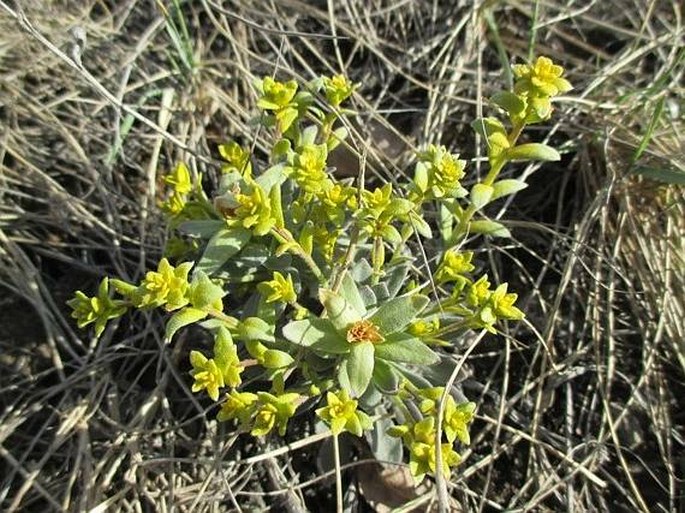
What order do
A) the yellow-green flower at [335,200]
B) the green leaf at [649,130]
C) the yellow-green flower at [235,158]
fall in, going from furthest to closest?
the green leaf at [649,130] < the yellow-green flower at [235,158] < the yellow-green flower at [335,200]

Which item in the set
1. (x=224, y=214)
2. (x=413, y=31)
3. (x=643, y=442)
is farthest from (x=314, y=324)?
(x=413, y=31)

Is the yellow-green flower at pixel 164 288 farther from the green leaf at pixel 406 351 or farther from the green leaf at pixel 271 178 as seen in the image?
the green leaf at pixel 406 351

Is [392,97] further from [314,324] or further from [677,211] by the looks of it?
[314,324]

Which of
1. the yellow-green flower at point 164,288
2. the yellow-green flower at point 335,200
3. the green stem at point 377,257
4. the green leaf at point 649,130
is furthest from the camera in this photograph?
the green leaf at point 649,130

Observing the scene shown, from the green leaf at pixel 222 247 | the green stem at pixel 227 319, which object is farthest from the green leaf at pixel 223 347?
the green leaf at pixel 222 247

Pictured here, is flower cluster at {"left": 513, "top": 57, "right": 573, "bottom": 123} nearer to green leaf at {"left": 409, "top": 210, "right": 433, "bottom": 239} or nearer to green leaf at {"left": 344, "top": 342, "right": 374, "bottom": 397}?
green leaf at {"left": 409, "top": 210, "right": 433, "bottom": 239}

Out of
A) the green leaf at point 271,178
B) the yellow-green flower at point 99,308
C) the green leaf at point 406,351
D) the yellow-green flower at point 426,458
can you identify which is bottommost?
the yellow-green flower at point 426,458

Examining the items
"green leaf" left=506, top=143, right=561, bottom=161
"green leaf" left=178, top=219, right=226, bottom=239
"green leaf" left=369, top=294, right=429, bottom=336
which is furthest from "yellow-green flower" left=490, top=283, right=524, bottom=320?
"green leaf" left=178, top=219, right=226, bottom=239

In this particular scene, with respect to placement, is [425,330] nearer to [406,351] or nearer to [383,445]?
[406,351]
